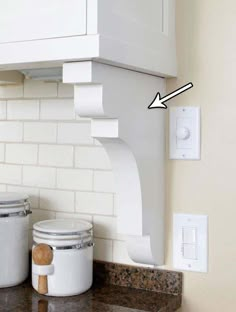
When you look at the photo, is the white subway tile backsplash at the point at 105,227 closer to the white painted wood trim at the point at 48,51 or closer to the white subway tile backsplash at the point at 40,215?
the white subway tile backsplash at the point at 40,215

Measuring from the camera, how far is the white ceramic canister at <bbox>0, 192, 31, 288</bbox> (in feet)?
4.14

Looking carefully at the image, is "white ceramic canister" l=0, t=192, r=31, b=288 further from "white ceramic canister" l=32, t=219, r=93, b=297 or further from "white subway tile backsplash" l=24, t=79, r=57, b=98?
"white subway tile backsplash" l=24, t=79, r=57, b=98

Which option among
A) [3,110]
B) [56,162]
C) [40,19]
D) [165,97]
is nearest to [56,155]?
[56,162]

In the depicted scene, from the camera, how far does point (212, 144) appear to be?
1148 millimetres

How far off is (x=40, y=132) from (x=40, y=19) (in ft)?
1.55

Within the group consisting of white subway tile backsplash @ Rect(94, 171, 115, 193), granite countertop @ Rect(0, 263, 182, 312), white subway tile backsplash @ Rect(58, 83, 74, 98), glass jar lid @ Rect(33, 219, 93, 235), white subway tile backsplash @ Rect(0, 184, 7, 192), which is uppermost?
white subway tile backsplash @ Rect(58, 83, 74, 98)

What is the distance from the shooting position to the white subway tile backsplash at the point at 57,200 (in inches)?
53.3

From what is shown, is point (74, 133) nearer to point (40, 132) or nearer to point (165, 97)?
point (40, 132)

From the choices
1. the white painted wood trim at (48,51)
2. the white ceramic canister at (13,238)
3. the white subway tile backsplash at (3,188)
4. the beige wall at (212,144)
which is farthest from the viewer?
the white subway tile backsplash at (3,188)

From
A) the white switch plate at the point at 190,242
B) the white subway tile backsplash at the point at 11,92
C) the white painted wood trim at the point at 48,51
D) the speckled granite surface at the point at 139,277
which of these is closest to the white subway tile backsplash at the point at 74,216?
the speckled granite surface at the point at 139,277

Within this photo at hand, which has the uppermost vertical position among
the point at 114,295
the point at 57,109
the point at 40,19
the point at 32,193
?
the point at 40,19

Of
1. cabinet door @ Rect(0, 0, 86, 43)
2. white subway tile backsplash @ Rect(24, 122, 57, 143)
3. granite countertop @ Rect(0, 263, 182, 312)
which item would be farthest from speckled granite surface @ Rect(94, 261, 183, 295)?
cabinet door @ Rect(0, 0, 86, 43)

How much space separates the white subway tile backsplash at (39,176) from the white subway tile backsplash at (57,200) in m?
0.02

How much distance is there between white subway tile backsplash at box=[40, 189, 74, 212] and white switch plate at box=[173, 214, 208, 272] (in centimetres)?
31
